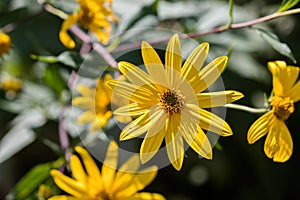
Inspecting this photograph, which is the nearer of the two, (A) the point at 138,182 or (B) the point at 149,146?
(B) the point at 149,146

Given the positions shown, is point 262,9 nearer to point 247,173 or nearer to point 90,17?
point 247,173

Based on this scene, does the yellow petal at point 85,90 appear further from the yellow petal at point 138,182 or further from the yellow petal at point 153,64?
the yellow petal at point 153,64

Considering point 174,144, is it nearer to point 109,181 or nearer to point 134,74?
point 134,74

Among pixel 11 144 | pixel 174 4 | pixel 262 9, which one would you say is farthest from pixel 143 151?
pixel 262 9

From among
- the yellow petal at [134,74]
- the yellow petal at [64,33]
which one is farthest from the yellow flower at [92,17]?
the yellow petal at [134,74]

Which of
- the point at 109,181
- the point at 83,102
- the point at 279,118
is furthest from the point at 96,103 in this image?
the point at 279,118

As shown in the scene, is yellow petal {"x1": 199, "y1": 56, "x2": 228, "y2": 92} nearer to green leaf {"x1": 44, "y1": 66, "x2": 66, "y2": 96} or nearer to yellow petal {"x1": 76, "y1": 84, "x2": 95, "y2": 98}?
yellow petal {"x1": 76, "y1": 84, "x2": 95, "y2": 98}
